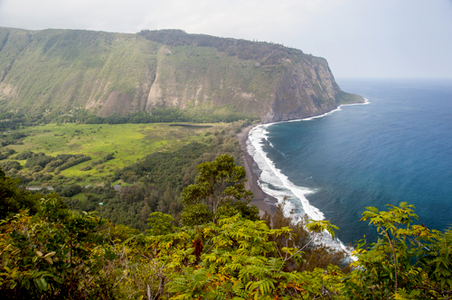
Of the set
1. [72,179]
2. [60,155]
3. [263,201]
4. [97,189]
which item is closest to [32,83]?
[60,155]

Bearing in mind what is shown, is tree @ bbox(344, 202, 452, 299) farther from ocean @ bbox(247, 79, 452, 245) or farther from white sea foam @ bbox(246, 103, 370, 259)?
ocean @ bbox(247, 79, 452, 245)

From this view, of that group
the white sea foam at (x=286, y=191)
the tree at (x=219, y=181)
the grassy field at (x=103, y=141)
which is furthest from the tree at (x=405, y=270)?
the grassy field at (x=103, y=141)

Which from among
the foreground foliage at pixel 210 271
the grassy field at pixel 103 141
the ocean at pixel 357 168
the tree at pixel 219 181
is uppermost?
the foreground foliage at pixel 210 271

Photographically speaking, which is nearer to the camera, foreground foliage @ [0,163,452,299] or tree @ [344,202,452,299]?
foreground foliage @ [0,163,452,299]

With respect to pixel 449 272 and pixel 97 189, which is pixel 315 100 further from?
pixel 449 272

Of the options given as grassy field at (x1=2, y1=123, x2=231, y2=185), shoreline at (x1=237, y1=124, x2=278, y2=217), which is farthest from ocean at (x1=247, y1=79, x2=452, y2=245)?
grassy field at (x1=2, y1=123, x2=231, y2=185)

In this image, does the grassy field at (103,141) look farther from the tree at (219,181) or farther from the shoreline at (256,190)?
the tree at (219,181)
